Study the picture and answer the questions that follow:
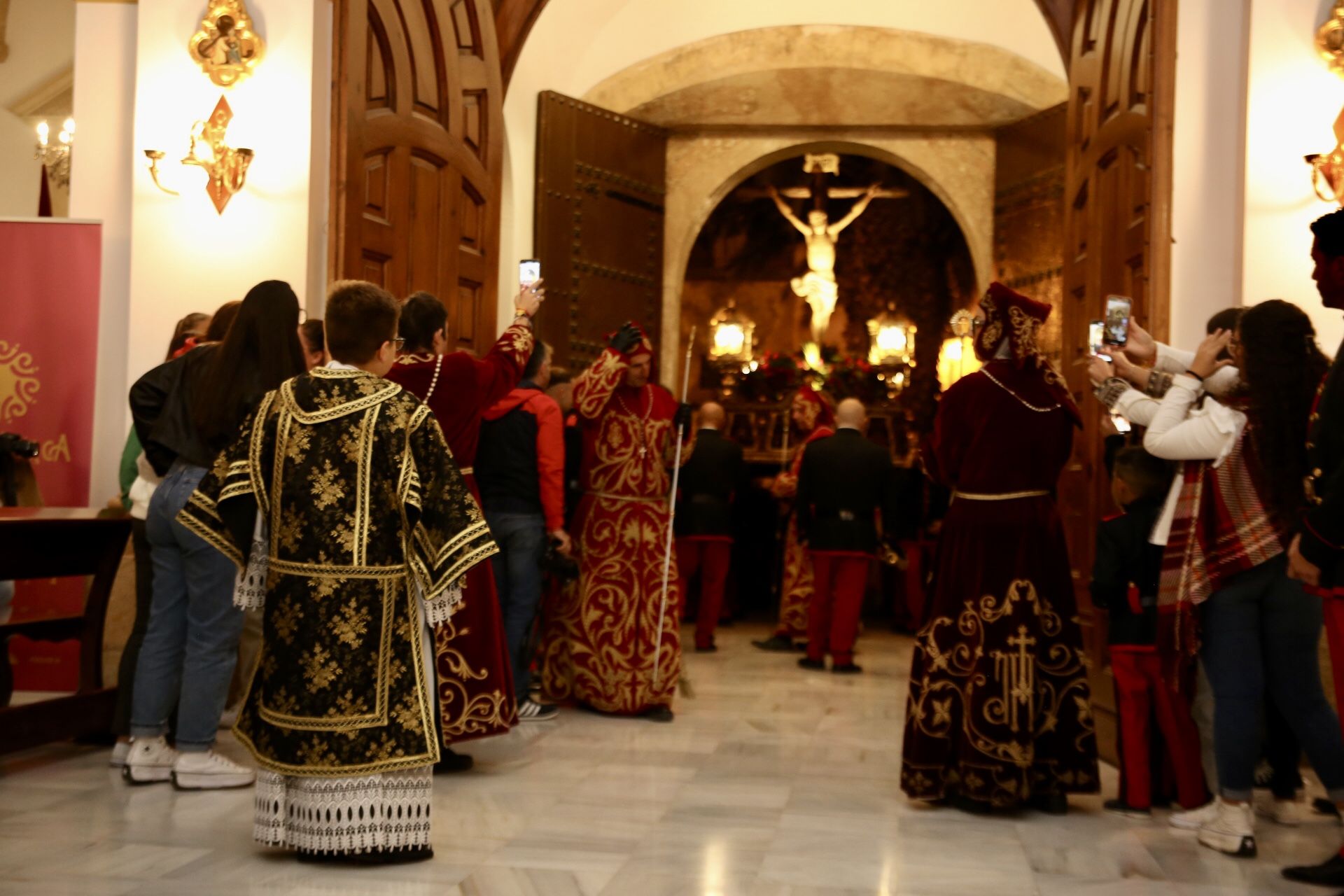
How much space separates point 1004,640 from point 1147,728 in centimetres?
57

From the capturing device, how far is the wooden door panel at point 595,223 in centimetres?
980

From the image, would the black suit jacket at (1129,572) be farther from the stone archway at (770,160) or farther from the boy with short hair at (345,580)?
the stone archway at (770,160)

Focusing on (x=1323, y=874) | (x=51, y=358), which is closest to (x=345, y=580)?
(x=1323, y=874)

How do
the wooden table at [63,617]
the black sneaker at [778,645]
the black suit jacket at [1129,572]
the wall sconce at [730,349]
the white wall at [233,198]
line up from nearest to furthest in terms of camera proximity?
the black suit jacket at [1129,572] → the wooden table at [63,617] → the white wall at [233,198] → the black sneaker at [778,645] → the wall sconce at [730,349]

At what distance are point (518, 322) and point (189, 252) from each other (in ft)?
7.13

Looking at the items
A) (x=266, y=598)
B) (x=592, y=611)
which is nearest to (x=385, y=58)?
(x=592, y=611)

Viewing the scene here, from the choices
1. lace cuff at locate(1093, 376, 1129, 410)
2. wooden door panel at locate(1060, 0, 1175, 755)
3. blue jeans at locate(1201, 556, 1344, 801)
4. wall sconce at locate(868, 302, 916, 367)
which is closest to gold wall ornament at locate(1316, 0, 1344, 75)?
wooden door panel at locate(1060, 0, 1175, 755)

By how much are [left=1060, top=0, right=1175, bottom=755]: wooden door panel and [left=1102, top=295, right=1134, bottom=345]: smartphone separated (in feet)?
3.76

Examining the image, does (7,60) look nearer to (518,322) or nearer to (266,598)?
(518,322)

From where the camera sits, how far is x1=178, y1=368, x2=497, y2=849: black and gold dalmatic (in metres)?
3.52

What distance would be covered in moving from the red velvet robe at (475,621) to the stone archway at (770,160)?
7.28 m

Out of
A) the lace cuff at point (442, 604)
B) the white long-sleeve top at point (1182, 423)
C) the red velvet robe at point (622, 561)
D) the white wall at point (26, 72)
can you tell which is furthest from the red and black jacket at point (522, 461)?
the white wall at point (26, 72)

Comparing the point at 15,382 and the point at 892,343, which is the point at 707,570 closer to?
the point at 15,382

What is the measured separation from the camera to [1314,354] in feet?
12.5
